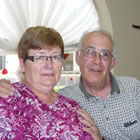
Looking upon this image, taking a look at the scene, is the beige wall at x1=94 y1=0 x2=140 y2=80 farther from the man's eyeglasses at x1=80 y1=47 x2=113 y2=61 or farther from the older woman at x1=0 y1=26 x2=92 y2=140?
the older woman at x1=0 y1=26 x2=92 y2=140

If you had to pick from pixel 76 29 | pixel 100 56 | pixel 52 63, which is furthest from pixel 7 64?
pixel 52 63

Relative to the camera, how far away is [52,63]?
→ 3.84 feet

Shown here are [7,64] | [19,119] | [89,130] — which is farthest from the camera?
[7,64]

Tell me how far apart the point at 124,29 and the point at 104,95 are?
1.96 metres

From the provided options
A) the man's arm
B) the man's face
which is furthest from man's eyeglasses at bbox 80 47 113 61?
the man's arm

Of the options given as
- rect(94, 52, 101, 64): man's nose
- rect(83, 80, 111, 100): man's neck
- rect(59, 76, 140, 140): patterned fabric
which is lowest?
rect(59, 76, 140, 140): patterned fabric

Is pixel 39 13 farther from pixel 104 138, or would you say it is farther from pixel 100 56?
pixel 104 138

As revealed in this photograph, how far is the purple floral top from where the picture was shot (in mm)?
988

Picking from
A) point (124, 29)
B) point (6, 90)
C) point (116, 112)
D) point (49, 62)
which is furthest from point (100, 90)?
point (124, 29)

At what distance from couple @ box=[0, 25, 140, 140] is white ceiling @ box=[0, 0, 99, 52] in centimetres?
78

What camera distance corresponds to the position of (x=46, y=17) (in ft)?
9.41

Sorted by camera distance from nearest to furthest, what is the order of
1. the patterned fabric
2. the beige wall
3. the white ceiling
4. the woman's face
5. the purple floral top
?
the purple floral top, the woman's face, the patterned fabric, the white ceiling, the beige wall

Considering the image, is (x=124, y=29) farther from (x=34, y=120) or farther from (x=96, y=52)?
(x=34, y=120)

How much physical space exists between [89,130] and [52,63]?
0.49 meters
